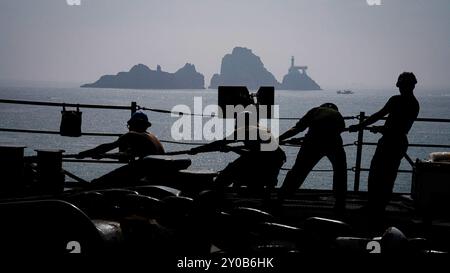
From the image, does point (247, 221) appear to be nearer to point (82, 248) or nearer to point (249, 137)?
point (82, 248)

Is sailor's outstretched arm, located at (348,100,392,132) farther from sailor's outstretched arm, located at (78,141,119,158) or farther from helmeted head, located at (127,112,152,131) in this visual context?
sailor's outstretched arm, located at (78,141,119,158)

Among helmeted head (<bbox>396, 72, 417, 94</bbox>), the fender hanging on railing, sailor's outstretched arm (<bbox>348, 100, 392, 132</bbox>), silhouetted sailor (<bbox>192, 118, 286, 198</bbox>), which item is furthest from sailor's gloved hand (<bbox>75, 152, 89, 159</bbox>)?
the fender hanging on railing

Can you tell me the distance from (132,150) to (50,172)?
125cm

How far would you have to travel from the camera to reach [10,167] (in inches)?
184

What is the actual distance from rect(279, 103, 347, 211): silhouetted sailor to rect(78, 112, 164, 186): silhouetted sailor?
1512 mm

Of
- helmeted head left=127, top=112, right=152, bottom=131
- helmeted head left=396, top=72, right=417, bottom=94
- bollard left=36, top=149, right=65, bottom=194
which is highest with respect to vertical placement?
helmeted head left=396, top=72, right=417, bottom=94

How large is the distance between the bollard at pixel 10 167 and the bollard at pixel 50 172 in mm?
179

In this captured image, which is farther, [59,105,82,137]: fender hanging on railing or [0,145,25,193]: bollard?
[59,105,82,137]: fender hanging on railing

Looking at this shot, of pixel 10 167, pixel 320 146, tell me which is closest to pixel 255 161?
pixel 320 146

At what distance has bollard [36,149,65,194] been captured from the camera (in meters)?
4.77

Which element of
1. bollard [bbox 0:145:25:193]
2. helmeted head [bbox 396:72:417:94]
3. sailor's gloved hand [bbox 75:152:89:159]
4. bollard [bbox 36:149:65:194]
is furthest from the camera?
helmeted head [bbox 396:72:417:94]

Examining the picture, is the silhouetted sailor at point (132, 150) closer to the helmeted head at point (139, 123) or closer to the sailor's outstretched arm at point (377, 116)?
the helmeted head at point (139, 123)
